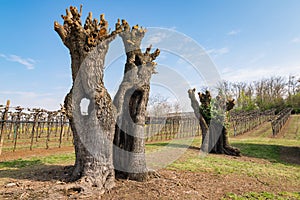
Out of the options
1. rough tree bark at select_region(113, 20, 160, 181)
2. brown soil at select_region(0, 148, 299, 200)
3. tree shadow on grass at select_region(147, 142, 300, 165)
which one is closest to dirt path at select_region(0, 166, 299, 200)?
brown soil at select_region(0, 148, 299, 200)

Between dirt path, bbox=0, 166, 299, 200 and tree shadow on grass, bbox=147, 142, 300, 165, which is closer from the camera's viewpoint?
dirt path, bbox=0, 166, 299, 200

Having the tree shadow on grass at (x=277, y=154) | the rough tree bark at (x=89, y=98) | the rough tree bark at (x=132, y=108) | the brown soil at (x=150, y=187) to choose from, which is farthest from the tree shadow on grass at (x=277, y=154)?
the rough tree bark at (x=89, y=98)

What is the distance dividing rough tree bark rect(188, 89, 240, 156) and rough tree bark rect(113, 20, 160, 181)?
683cm

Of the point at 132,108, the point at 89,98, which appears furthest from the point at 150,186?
the point at 89,98

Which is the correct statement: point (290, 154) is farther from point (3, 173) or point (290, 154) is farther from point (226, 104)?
point (3, 173)

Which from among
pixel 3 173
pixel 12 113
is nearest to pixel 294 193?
pixel 3 173

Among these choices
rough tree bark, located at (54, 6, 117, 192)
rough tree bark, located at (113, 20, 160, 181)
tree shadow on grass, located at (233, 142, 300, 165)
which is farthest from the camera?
tree shadow on grass, located at (233, 142, 300, 165)

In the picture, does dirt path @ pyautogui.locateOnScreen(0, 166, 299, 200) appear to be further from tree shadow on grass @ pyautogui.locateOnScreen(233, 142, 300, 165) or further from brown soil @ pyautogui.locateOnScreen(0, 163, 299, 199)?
tree shadow on grass @ pyautogui.locateOnScreen(233, 142, 300, 165)

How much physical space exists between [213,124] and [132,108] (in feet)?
24.3

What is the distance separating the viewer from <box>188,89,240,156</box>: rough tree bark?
10789mm

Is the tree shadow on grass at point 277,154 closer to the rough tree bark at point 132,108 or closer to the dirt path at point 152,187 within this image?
the dirt path at point 152,187

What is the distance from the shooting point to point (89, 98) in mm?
4480

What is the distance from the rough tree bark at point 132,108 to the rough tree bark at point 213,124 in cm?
683

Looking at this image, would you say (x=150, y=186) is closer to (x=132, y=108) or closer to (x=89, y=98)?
(x=132, y=108)
